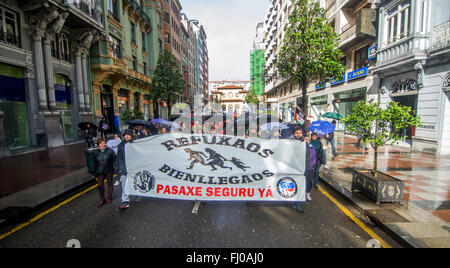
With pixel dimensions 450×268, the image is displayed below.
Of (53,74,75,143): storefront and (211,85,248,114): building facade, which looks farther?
(211,85,248,114): building facade

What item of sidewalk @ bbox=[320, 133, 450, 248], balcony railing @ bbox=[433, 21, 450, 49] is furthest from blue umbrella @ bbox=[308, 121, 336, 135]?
balcony railing @ bbox=[433, 21, 450, 49]

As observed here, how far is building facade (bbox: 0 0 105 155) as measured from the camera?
1121 centimetres

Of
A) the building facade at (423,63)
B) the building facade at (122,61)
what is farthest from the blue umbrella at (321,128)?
the building facade at (122,61)

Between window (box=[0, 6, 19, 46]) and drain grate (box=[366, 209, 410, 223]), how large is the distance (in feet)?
56.2

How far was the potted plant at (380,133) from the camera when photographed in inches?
187

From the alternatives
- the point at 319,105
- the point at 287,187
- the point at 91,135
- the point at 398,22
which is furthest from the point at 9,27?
the point at 319,105

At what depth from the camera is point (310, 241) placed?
3.55m

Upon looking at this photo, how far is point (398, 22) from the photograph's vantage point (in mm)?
12430

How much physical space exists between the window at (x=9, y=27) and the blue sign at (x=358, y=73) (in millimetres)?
22183

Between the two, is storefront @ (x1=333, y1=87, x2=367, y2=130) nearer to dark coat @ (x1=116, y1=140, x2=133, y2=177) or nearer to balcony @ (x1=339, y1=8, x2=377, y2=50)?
balcony @ (x1=339, y1=8, x2=377, y2=50)

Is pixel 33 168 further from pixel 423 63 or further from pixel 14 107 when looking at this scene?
pixel 423 63

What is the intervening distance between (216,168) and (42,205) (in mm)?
4222

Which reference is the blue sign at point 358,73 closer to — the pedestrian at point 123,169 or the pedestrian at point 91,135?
the pedestrian at point 123,169

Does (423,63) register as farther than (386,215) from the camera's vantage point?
Yes
